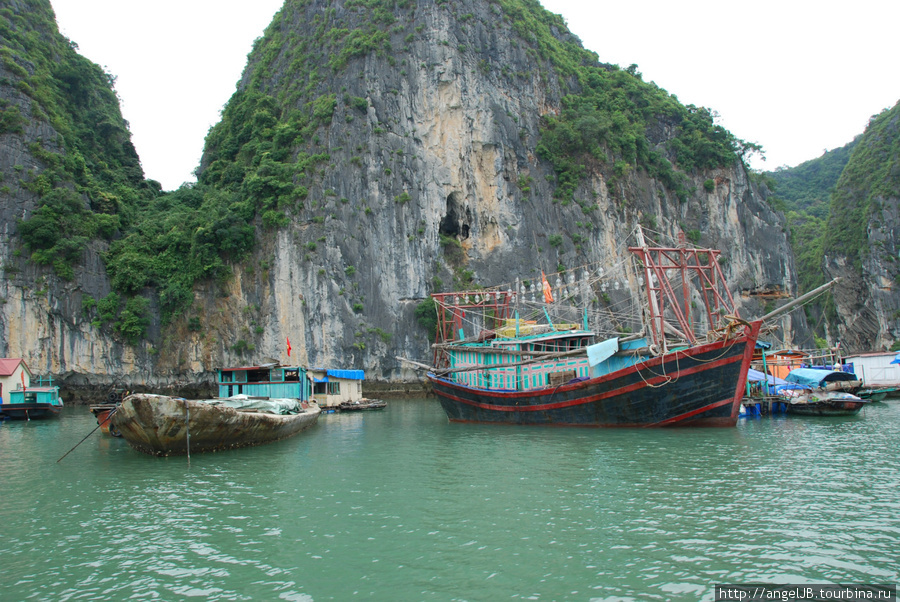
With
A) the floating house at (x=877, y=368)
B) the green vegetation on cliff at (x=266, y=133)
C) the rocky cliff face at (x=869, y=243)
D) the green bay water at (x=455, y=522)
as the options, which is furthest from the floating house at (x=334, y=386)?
the rocky cliff face at (x=869, y=243)

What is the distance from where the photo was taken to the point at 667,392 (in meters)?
17.9

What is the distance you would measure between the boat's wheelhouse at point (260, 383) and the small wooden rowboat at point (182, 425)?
1108 centimetres

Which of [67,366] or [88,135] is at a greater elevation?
[88,135]

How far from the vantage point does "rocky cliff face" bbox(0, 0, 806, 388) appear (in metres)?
39.2

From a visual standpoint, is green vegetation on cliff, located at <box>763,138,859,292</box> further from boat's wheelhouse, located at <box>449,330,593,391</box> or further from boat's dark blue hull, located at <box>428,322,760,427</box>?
boat's dark blue hull, located at <box>428,322,760,427</box>

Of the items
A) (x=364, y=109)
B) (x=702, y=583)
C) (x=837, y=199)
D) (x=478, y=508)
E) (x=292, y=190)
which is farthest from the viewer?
(x=837, y=199)

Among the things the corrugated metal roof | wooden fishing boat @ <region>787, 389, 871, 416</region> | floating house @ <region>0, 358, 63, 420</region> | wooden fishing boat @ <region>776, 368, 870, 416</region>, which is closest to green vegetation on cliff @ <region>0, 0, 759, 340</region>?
the corrugated metal roof

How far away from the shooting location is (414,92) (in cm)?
4838

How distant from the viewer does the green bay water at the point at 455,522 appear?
6.02 meters

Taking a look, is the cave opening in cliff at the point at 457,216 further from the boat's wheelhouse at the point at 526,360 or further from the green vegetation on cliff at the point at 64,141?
the green vegetation on cliff at the point at 64,141

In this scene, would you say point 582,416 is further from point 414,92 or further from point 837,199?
point 837,199

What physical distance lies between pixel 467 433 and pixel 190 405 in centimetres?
931

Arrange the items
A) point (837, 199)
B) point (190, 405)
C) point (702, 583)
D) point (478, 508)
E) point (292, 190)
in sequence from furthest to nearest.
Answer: point (837, 199), point (292, 190), point (190, 405), point (478, 508), point (702, 583)

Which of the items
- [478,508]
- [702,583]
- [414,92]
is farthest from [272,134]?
[702,583]
